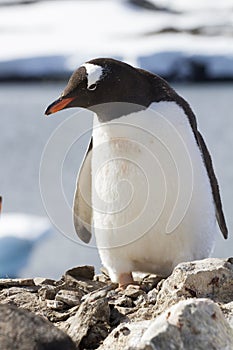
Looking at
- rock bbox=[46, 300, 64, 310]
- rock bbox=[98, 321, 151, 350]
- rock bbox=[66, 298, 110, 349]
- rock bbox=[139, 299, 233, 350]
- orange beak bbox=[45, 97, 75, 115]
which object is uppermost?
orange beak bbox=[45, 97, 75, 115]

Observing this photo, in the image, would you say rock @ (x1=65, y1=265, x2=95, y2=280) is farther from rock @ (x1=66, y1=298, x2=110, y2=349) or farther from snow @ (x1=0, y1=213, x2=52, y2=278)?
snow @ (x1=0, y1=213, x2=52, y2=278)

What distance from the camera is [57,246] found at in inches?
249

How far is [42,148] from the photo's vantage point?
934cm

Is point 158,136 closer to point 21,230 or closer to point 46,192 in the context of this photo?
point 46,192

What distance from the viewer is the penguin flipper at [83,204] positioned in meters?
2.39

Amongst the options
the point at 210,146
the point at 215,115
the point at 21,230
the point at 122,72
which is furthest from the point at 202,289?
the point at 215,115

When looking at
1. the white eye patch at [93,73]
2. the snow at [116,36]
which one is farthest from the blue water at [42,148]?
the snow at [116,36]

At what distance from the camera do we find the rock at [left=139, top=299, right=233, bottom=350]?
138 centimetres

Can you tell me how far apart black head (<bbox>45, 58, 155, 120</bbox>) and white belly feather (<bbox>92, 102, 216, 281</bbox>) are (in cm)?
5

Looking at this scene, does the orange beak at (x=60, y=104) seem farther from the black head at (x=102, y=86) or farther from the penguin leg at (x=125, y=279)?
the penguin leg at (x=125, y=279)

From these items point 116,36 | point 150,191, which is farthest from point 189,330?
point 116,36

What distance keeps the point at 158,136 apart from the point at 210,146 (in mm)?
6577

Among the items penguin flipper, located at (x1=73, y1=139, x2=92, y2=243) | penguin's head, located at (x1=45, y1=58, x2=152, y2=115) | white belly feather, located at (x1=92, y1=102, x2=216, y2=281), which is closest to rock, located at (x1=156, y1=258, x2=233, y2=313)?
white belly feather, located at (x1=92, y1=102, x2=216, y2=281)

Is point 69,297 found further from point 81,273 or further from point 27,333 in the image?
point 27,333
